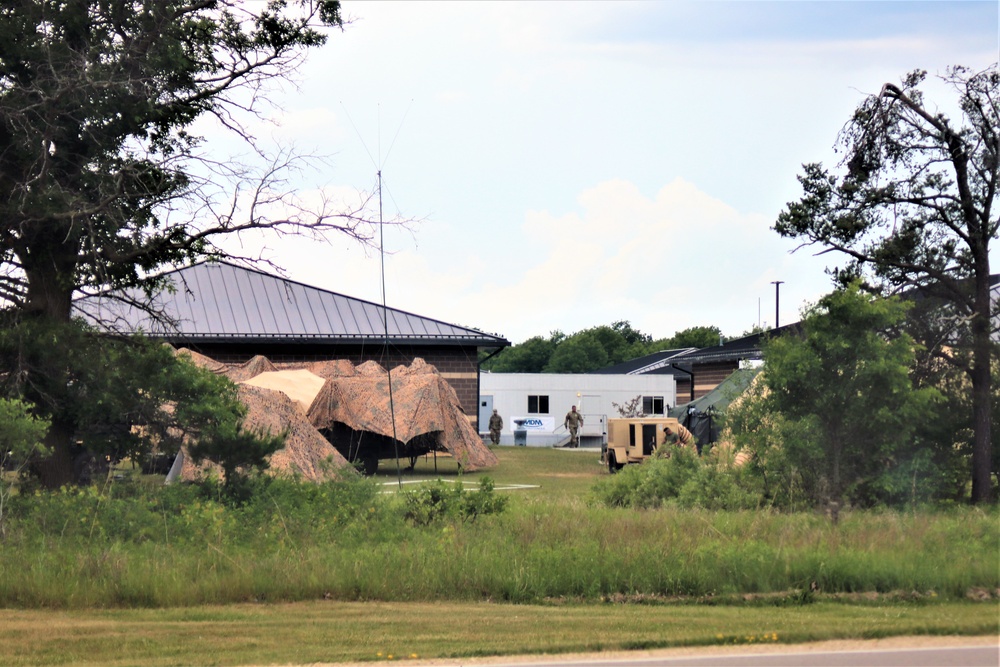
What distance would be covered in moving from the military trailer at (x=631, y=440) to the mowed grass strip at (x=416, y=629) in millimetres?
21557

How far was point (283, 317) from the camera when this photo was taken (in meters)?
38.3

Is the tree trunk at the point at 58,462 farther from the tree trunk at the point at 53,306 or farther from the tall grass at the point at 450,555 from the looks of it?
the tall grass at the point at 450,555

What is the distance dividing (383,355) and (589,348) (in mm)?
85319

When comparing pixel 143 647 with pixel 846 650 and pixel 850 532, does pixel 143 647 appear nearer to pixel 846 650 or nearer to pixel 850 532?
pixel 846 650

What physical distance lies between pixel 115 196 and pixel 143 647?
329 inches

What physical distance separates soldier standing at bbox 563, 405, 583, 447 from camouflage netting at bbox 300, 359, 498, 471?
56.4 ft

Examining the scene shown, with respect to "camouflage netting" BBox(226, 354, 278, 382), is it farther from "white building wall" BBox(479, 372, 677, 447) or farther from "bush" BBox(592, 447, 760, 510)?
"white building wall" BBox(479, 372, 677, 447)

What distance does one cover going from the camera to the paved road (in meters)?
7.83

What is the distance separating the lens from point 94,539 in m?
12.4

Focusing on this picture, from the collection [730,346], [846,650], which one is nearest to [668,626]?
[846,650]

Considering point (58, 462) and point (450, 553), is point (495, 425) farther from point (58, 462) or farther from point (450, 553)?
point (450, 553)

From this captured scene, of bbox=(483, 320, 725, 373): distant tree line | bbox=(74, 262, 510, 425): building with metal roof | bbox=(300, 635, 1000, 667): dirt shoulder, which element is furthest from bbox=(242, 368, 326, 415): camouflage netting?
bbox=(483, 320, 725, 373): distant tree line

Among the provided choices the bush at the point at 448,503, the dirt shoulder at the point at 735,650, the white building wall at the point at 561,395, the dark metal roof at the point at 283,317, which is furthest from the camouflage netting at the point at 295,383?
the white building wall at the point at 561,395

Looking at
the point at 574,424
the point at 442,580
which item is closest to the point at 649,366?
the point at 574,424
